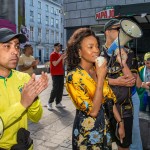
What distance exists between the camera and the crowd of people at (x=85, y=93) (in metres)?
1.71

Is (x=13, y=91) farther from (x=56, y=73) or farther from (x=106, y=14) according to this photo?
(x=106, y=14)

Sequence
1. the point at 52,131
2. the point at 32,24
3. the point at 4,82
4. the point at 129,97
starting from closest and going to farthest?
the point at 4,82, the point at 129,97, the point at 52,131, the point at 32,24

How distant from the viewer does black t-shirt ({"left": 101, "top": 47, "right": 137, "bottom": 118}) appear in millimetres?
2663

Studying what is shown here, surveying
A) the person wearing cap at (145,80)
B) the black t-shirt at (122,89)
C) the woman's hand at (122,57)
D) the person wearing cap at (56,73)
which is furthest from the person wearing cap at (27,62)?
the woman's hand at (122,57)

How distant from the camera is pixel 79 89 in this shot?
6.88 feet

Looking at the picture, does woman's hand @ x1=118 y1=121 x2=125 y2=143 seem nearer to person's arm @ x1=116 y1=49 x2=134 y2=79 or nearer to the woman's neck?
person's arm @ x1=116 y1=49 x2=134 y2=79

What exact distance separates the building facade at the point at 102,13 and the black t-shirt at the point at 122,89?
Result: 19.7 feet

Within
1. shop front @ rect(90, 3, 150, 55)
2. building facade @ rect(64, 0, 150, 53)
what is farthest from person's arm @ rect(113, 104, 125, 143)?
shop front @ rect(90, 3, 150, 55)

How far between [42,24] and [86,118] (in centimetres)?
5891

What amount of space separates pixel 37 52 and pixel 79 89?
55.9m

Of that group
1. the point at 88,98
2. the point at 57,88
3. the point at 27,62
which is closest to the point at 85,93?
the point at 88,98

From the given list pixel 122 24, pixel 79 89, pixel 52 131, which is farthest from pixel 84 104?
pixel 52 131

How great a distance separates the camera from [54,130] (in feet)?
15.6

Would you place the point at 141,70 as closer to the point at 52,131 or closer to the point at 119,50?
the point at 119,50
